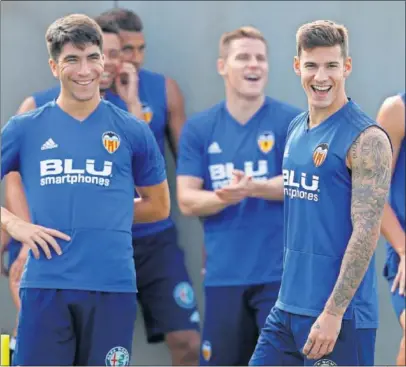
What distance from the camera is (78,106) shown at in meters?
5.67

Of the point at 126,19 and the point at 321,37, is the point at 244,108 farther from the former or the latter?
the point at 321,37

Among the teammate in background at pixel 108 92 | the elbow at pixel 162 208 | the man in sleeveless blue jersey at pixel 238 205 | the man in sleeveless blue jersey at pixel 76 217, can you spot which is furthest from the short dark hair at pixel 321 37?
the teammate in background at pixel 108 92

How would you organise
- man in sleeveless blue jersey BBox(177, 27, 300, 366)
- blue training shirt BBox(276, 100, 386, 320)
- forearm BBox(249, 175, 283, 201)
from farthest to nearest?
man in sleeveless blue jersey BBox(177, 27, 300, 366) → forearm BBox(249, 175, 283, 201) → blue training shirt BBox(276, 100, 386, 320)

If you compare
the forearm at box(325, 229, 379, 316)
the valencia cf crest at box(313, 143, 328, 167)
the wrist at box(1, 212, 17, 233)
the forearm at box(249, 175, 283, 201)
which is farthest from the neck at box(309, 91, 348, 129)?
the wrist at box(1, 212, 17, 233)

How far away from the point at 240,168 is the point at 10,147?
5.16ft

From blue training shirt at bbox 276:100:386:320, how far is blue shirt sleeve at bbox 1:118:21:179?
1.21m

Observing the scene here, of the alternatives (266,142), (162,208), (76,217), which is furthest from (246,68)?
(76,217)

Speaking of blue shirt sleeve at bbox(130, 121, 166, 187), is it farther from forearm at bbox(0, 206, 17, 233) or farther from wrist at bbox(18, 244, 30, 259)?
wrist at bbox(18, 244, 30, 259)

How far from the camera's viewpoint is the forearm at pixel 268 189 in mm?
6451

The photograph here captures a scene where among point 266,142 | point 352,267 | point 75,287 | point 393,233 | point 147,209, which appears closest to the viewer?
point 352,267

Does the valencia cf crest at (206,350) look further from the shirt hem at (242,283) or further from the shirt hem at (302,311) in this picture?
the shirt hem at (302,311)

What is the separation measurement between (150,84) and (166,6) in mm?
647

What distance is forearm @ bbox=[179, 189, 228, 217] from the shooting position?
21.9 ft

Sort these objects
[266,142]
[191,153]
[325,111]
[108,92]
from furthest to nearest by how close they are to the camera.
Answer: [108,92] < [191,153] < [266,142] < [325,111]
